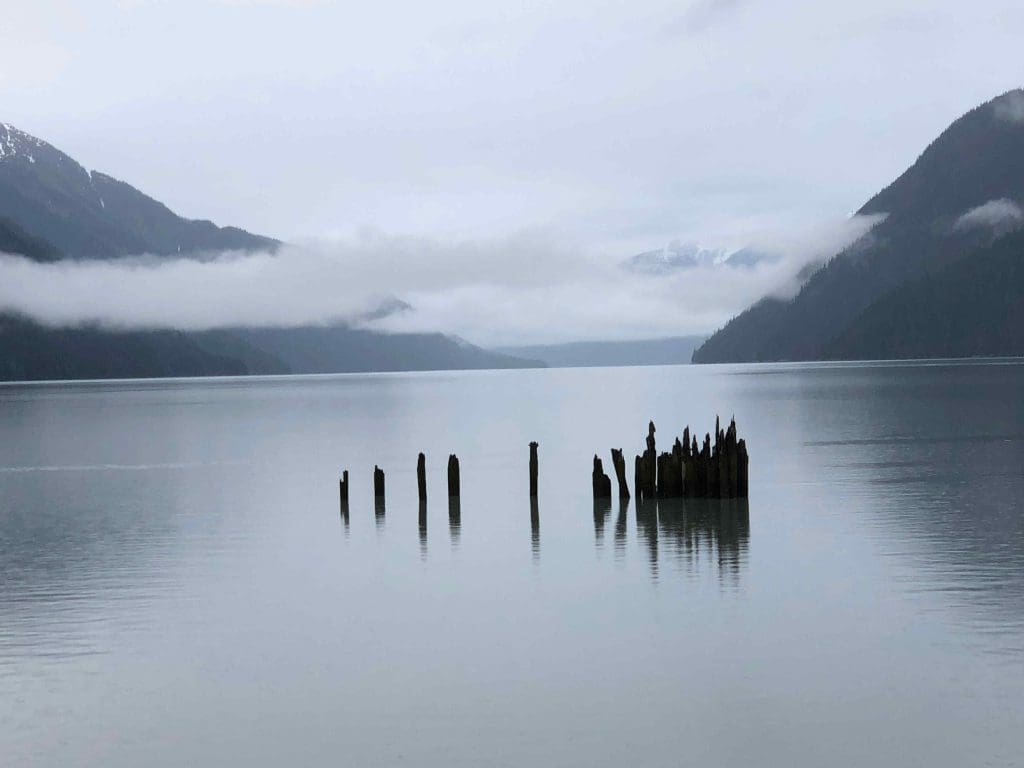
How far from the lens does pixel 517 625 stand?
79.5 ft

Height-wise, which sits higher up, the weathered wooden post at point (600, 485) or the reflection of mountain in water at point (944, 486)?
the weathered wooden post at point (600, 485)

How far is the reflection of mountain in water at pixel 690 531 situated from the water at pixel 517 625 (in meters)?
0.20

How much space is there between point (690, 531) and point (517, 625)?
45.0ft

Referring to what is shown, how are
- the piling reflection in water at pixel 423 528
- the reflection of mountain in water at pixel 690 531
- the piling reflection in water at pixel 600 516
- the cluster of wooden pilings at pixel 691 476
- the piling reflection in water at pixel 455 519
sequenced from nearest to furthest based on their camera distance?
1. the reflection of mountain in water at pixel 690 531
2. the piling reflection in water at pixel 423 528
3. the piling reflection in water at pixel 600 516
4. the piling reflection in water at pixel 455 519
5. the cluster of wooden pilings at pixel 691 476

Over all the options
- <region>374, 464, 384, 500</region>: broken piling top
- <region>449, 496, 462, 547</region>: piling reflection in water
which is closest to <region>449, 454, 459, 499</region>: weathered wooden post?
<region>449, 496, 462, 547</region>: piling reflection in water

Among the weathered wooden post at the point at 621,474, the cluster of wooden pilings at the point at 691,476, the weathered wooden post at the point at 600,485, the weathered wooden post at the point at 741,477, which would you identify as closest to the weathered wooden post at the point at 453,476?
the weathered wooden post at the point at 600,485

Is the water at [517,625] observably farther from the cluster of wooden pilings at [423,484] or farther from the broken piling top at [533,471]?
the broken piling top at [533,471]

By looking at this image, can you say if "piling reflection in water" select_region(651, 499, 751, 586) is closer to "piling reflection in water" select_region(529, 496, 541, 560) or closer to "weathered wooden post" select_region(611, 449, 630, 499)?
"weathered wooden post" select_region(611, 449, 630, 499)

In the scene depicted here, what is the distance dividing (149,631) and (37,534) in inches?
717

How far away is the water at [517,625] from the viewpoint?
17047 mm

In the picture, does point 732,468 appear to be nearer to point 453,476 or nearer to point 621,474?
point 621,474

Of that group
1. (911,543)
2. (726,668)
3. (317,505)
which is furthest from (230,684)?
(317,505)

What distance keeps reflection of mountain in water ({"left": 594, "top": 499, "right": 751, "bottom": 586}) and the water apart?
0.64 feet

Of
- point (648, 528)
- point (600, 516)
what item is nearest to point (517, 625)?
point (648, 528)
